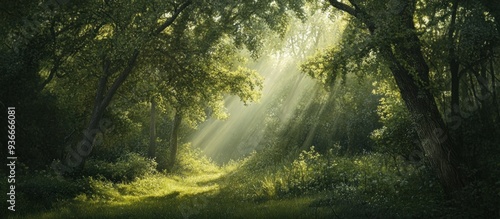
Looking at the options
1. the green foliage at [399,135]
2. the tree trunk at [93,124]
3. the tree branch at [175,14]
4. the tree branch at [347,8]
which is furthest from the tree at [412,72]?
the tree trunk at [93,124]

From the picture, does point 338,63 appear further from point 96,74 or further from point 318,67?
point 96,74

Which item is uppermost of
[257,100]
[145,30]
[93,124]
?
[145,30]

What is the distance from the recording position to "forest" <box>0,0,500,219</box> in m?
11.0

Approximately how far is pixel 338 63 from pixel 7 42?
1332 cm

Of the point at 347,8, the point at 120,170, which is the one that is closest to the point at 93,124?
the point at 120,170

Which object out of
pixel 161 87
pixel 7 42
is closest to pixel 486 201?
pixel 161 87

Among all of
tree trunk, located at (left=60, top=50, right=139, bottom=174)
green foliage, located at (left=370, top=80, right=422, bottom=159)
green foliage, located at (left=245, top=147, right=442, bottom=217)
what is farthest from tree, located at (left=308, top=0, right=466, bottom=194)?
tree trunk, located at (left=60, top=50, right=139, bottom=174)

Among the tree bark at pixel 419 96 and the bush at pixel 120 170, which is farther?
the bush at pixel 120 170

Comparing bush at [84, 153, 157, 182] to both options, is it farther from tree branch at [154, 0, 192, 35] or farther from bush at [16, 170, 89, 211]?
tree branch at [154, 0, 192, 35]

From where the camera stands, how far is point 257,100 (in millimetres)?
24250

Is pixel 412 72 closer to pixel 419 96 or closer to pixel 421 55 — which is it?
pixel 419 96

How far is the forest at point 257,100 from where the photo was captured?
36.2 feet

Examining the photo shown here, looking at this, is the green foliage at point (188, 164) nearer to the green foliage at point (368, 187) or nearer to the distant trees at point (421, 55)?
the green foliage at point (368, 187)

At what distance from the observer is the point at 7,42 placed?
16844 mm
